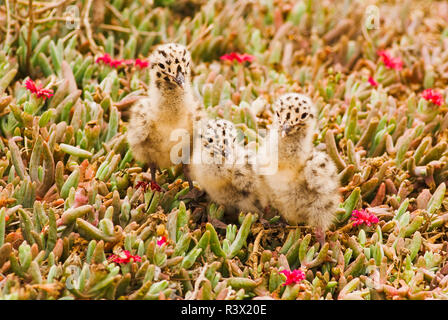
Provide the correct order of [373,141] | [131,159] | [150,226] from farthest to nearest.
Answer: [373,141] → [131,159] → [150,226]

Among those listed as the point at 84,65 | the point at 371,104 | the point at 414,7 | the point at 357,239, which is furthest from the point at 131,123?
the point at 414,7

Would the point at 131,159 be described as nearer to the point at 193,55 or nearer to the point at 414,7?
the point at 193,55

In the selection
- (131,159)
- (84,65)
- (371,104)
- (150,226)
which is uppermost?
(84,65)

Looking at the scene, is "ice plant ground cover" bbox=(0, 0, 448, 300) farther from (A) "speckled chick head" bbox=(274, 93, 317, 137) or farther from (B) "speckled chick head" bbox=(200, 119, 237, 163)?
(A) "speckled chick head" bbox=(274, 93, 317, 137)

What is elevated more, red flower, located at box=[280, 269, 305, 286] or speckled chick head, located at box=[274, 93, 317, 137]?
speckled chick head, located at box=[274, 93, 317, 137]

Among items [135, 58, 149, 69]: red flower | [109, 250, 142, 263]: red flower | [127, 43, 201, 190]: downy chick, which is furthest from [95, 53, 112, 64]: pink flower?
[109, 250, 142, 263]: red flower

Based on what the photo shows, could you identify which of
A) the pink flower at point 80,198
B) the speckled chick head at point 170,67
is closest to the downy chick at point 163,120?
the speckled chick head at point 170,67

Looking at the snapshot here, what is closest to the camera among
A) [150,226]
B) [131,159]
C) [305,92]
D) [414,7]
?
[150,226]

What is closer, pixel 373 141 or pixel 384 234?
pixel 384 234
